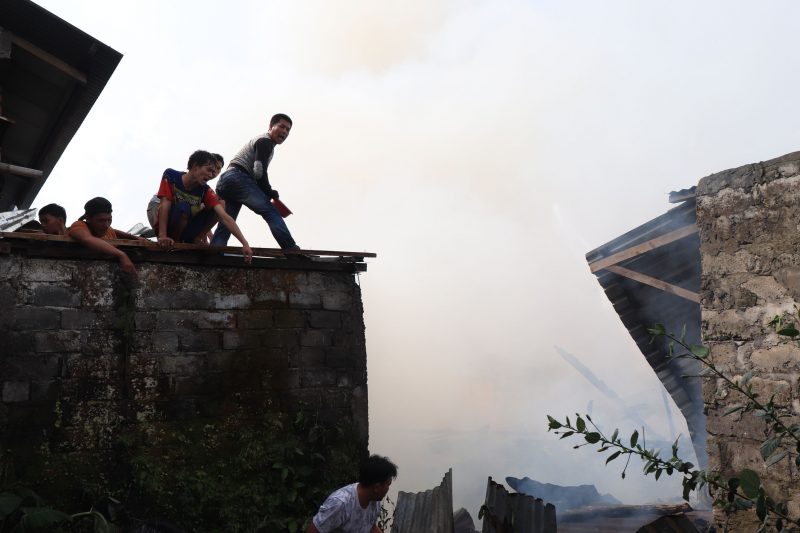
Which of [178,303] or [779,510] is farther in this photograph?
[178,303]

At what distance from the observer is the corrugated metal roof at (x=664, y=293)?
6.34 m

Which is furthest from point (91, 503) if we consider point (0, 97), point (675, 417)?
point (675, 417)

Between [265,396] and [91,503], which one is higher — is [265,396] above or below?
above

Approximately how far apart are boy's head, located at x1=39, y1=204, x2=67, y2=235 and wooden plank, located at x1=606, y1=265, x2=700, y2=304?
5.24 meters

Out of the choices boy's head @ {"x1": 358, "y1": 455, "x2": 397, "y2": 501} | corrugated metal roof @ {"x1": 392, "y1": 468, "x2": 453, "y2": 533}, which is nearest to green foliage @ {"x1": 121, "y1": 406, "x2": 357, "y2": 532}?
corrugated metal roof @ {"x1": 392, "y1": 468, "x2": 453, "y2": 533}

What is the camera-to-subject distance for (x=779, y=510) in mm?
2914

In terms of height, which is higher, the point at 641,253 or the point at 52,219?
the point at 52,219

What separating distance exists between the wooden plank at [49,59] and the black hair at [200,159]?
2.58 meters

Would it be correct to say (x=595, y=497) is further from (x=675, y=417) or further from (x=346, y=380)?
(x=675, y=417)

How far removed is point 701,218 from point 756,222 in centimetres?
45

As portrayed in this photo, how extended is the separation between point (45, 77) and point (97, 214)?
341 centimetres

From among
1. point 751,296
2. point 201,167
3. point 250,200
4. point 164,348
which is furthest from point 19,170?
point 751,296

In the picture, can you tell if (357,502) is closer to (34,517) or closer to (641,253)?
(34,517)

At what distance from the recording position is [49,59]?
24.1 ft
